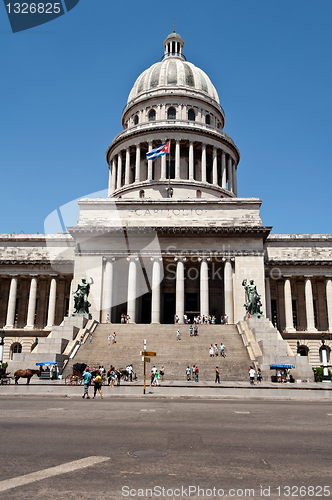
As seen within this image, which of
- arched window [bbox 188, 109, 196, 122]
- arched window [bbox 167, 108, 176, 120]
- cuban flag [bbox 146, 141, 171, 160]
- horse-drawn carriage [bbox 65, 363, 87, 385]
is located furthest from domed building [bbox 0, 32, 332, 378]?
horse-drawn carriage [bbox 65, 363, 87, 385]

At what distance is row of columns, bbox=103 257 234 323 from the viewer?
51875 mm

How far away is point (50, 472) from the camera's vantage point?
22.8ft

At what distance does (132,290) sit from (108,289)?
290 centimetres

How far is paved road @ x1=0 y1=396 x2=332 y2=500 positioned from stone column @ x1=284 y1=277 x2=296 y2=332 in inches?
1678

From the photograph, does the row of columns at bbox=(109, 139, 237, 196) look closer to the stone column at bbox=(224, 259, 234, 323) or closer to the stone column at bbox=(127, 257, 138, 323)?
the stone column at bbox=(127, 257, 138, 323)

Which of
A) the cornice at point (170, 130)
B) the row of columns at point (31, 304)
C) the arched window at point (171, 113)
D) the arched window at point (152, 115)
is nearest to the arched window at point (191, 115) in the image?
the arched window at point (171, 113)

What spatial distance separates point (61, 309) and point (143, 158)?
29.9 m

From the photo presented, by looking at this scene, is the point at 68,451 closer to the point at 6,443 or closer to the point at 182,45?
the point at 6,443

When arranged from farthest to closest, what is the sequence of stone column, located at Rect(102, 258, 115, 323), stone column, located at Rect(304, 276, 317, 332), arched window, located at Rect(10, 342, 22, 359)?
arched window, located at Rect(10, 342, 22, 359)
stone column, located at Rect(304, 276, 317, 332)
stone column, located at Rect(102, 258, 115, 323)

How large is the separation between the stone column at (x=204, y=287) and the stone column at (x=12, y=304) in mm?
Result: 25300

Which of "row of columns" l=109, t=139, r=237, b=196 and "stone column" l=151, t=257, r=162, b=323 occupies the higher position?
"row of columns" l=109, t=139, r=237, b=196

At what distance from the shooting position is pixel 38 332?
5725 centimetres

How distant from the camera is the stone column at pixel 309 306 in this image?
55.5 meters

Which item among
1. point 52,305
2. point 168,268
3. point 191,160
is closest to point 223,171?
point 191,160
